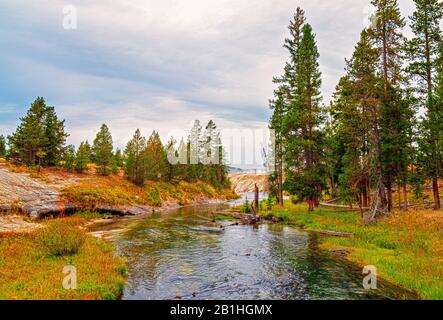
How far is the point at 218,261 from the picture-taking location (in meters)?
17.1

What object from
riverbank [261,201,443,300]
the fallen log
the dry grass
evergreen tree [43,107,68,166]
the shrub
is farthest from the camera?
evergreen tree [43,107,68,166]

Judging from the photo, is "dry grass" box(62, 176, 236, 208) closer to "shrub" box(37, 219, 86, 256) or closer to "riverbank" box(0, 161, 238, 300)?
"riverbank" box(0, 161, 238, 300)

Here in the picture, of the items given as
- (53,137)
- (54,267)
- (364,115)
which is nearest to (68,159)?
(53,137)

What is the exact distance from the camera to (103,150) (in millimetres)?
56281

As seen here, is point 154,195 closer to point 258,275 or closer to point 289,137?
point 289,137

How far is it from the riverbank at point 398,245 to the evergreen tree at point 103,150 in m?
42.5

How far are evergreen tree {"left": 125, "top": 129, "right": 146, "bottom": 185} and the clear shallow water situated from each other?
3612cm

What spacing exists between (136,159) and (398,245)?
52.1 m

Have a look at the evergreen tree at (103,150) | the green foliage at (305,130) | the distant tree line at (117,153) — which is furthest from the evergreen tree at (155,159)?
the green foliage at (305,130)

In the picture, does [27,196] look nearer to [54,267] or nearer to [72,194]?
[72,194]

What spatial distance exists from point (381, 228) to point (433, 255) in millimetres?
7634

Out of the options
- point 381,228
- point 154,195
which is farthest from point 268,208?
point 154,195

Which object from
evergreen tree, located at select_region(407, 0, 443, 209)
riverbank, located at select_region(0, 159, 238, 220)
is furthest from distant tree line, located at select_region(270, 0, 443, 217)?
riverbank, located at select_region(0, 159, 238, 220)

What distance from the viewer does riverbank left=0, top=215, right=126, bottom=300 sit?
10320mm
